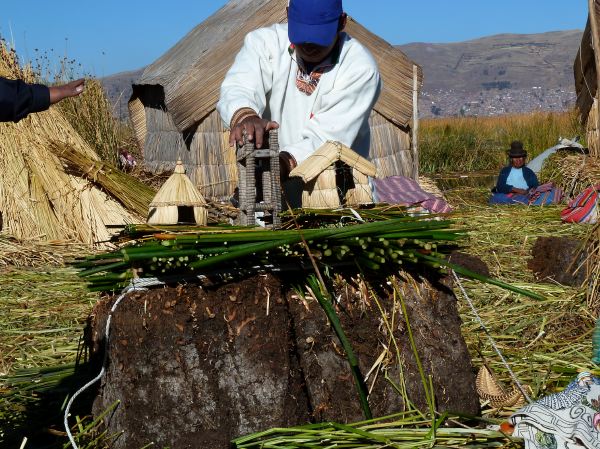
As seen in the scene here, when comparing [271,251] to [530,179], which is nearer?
[271,251]

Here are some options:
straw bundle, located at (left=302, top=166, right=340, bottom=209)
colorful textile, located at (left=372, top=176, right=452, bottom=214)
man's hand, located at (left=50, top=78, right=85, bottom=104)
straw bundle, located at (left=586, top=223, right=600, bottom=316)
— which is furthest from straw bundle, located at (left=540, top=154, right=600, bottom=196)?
man's hand, located at (left=50, top=78, right=85, bottom=104)

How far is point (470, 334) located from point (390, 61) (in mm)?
7819

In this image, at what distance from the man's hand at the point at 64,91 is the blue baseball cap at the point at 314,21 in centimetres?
87

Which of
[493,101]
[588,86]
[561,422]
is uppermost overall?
[493,101]

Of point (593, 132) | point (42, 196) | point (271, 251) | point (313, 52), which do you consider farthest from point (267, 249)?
point (593, 132)

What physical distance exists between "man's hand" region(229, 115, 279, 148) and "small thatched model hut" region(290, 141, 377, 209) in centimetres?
26

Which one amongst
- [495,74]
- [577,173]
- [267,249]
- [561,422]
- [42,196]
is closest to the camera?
[267,249]

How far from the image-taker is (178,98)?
1111 centimetres

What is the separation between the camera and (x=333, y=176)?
11.9ft

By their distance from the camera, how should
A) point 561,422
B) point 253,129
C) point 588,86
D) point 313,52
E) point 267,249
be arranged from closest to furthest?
point 267,249
point 561,422
point 253,129
point 313,52
point 588,86

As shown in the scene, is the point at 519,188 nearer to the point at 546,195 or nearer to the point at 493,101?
the point at 546,195

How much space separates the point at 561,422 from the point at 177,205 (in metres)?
1.47

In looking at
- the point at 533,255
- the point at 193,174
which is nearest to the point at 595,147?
the point at 533,255

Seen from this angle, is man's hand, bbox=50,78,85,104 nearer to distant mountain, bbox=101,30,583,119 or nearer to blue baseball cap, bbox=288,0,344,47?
blue baseball cap, bbox=288,0,344,47
